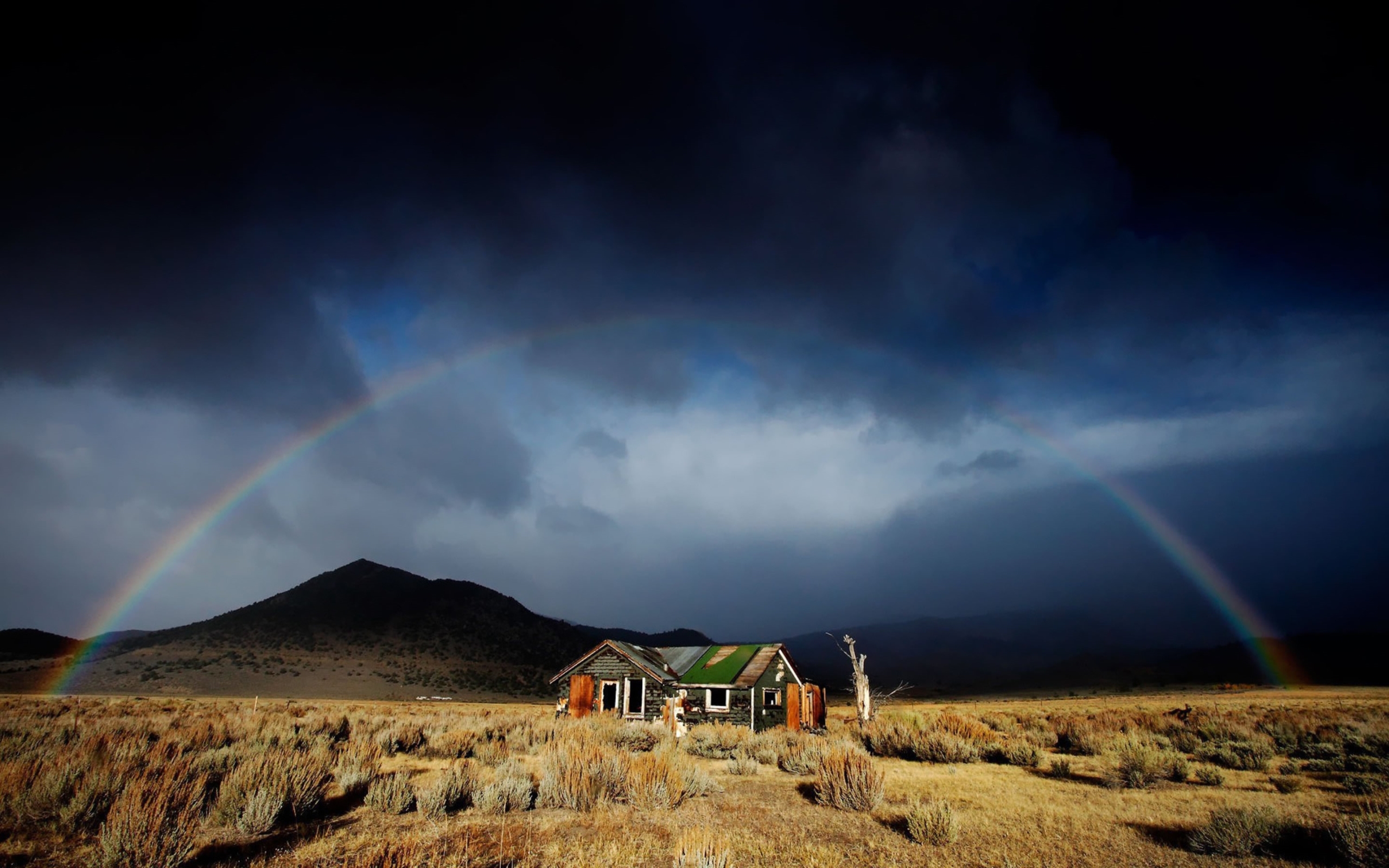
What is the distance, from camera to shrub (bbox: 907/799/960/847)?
8.54 meters

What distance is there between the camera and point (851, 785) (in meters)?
10.8

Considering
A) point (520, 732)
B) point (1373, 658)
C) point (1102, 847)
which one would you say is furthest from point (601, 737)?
point (1373, 658)

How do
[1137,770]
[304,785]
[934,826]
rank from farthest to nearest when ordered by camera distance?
1. [1137,770]
2. [304,785]
3. [934,826]

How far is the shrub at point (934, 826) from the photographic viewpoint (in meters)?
8.54

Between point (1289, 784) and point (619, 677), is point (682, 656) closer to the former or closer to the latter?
point (619, 677)

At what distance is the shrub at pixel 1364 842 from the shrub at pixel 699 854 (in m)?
7.37

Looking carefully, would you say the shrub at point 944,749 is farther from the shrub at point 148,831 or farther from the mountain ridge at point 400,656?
the mountain ridge at point 400,656

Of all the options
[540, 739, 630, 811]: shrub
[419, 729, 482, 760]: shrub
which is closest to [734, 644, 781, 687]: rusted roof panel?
[419, 729, 482, 760]: shrub

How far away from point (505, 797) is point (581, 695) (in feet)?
66.0

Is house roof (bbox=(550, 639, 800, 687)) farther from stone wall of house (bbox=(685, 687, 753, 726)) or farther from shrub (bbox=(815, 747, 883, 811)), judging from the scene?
shrub (bbox=(815, 747, 883, 811))

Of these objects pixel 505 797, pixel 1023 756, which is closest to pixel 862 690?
pixel 1023 756

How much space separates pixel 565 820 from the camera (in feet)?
30.9

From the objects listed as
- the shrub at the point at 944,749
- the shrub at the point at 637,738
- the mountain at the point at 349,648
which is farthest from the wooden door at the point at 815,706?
the mountain at the point at 349,648

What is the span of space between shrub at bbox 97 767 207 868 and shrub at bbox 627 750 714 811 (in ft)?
20.4
